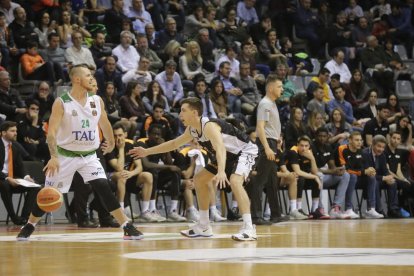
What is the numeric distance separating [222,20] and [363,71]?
12.4 feet

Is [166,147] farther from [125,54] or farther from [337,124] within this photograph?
[337,124]

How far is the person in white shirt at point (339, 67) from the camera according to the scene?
21094 millimetres

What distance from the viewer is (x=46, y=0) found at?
59.1ft

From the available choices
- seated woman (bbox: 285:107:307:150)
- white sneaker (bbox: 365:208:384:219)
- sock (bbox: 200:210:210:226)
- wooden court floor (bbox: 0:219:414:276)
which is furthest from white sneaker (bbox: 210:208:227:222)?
sock (bbox: 200:210:210:226)

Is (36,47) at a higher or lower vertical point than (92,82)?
higher

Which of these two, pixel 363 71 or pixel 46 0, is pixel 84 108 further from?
pixel 363 71

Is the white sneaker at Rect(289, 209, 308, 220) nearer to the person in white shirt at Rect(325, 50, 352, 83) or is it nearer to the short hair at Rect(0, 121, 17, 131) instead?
the short hair at Rect(0, 121, 17, 131)

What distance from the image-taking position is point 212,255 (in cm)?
702

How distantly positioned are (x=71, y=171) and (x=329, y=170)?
8.46 metres

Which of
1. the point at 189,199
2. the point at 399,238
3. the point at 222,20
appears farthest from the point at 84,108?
the point at 222,20

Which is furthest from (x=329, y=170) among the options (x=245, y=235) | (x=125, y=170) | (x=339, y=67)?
(x=245, y=235)

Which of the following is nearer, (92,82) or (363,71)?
(92,82)

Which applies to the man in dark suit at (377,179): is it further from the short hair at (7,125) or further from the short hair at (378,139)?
the short hair at (7,125)

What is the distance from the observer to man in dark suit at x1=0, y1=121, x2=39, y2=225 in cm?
1382
